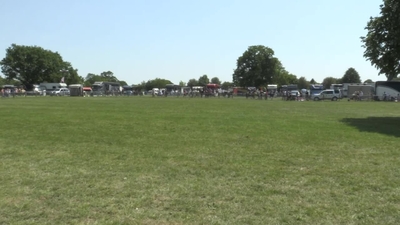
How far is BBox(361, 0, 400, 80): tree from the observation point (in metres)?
21.2

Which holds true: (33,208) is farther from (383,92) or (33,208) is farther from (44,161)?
(383,92)

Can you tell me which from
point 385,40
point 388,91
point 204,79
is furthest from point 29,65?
point 385,40

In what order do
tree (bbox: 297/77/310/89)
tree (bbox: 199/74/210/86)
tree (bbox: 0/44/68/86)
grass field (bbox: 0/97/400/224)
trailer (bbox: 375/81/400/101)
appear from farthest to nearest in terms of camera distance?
tree (bbox: 199/74/210/86), tree (bbox: 297/77/310/89), tree (bbox: 0/44/68/86), trailer (bbox: 375/81/400/101), grass field (bbox: 0/97/400/224)

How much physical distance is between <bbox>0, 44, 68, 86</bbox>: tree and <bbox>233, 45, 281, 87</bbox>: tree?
55667 millimetres

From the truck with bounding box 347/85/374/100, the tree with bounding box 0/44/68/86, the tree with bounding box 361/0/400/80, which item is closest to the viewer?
the tree with bounding box 361/0/400/80

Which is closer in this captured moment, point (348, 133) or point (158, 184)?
point (158, 184)

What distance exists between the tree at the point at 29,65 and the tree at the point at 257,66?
55.7 m

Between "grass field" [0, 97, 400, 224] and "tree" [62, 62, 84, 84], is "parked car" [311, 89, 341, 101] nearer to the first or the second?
"grass field" [0, 97, 400, 224]

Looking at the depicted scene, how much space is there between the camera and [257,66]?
117 metres

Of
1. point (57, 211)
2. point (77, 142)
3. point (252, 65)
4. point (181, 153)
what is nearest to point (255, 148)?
point (181, 153)

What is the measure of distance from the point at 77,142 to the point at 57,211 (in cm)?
703

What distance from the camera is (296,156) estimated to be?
1011 cm

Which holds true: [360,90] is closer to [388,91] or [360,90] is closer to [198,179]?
[388,91]

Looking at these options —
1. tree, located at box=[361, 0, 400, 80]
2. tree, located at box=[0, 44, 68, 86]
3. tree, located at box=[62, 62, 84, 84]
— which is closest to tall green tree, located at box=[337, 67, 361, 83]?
tree, located at box=[62, 62, 84, 84]
